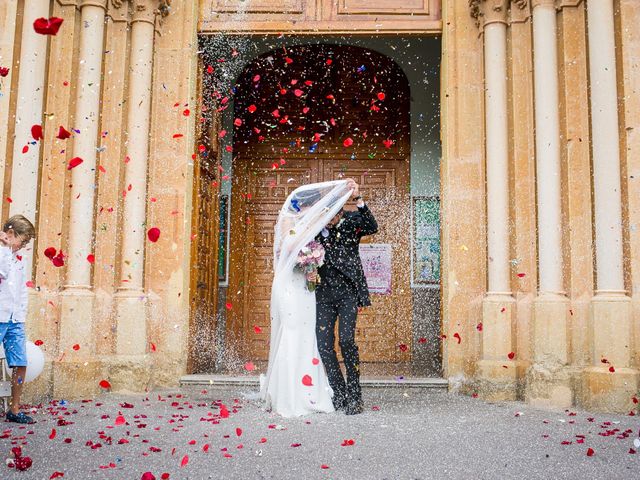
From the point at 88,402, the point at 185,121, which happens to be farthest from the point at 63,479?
the point at 185,121

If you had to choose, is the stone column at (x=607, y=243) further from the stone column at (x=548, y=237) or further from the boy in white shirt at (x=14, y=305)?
the boy in white shirt at (x=14, y=305)

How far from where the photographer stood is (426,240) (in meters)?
9.26

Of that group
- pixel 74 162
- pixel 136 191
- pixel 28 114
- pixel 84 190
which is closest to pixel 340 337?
pixel 136 191

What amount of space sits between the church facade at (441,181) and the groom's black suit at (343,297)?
1600 millimetres

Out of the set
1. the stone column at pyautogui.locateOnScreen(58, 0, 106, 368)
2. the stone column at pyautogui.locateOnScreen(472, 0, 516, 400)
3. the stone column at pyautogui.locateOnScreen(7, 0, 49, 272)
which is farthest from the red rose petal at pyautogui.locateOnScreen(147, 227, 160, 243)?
the stone column at pyautogui.locateOnScreen(472, 0, 516, 400)

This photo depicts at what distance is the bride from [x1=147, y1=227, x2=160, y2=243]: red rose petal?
1.79 metres

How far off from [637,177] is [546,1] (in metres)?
2.01

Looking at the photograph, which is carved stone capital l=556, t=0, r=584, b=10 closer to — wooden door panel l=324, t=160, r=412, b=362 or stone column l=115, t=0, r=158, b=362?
Result: wooden door panel l=324, t=160, r=412, b=362

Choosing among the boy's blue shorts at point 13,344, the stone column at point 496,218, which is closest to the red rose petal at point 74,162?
the boy's blue shorts at point 13,344

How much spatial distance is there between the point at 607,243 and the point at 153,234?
4.41m

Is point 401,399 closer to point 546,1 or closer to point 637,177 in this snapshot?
point 637,177

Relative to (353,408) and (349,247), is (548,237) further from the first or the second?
(353,408)

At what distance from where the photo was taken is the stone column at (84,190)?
6.17 m

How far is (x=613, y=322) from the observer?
562cm
